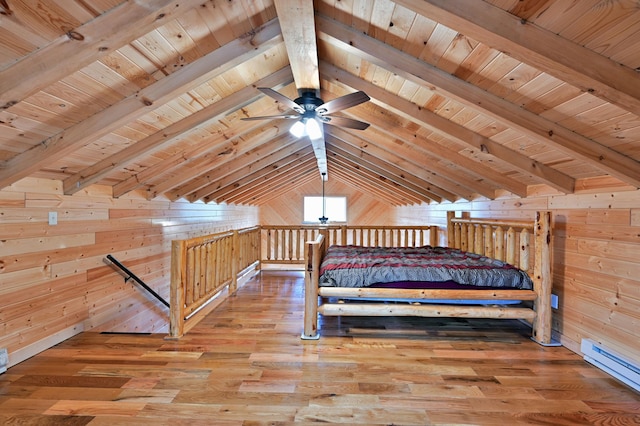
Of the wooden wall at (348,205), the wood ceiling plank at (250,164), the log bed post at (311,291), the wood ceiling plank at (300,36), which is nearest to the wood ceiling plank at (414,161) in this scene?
the wood ceiling plank at (250,164)

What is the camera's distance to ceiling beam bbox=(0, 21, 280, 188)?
247 centimetres

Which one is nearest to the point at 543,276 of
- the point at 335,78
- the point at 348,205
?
the point at 335,78

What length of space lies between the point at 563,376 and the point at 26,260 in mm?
4573

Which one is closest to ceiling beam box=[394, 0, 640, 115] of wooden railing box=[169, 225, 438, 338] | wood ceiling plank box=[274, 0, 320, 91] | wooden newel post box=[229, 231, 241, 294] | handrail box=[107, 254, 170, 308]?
wood ceiling plank box=[274, 0, 320, 91]

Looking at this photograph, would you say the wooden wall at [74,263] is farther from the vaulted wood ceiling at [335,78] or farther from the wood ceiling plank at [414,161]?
the wood ceiling plank at [414,161]

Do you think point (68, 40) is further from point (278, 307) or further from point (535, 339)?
point (535, 339)

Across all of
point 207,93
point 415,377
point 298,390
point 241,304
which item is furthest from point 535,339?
point 207,93

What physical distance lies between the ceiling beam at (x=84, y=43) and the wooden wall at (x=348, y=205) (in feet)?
30.7

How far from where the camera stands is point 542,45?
1.71 meters

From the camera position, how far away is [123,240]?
4195 millimetres

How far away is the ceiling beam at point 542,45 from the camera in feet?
5.56

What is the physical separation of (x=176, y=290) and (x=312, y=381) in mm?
1668

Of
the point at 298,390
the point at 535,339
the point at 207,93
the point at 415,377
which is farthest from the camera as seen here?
the point at 535,339

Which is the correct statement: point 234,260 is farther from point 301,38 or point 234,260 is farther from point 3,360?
point 301,38
